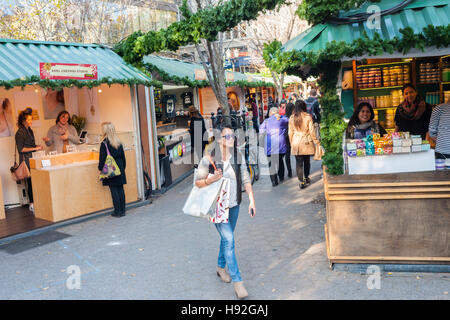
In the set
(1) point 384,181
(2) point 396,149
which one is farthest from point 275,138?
(1) point 384,181

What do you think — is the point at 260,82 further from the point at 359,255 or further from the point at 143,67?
the point at 359,255

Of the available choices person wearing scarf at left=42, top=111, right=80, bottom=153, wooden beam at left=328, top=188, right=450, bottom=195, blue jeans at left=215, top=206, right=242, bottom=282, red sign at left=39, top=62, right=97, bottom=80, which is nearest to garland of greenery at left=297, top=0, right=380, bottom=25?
wooden beam at left=328, top=188, right=450, bottom=195

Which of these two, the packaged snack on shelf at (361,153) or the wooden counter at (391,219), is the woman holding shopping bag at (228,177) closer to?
the wooden counter at (391,219)

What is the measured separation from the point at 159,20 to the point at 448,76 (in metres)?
36.1

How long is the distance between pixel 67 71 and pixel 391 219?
5912 millimetres

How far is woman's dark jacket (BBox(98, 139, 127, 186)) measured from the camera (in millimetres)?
8531

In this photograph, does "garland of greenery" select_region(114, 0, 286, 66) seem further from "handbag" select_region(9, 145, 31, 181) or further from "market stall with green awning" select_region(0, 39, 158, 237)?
"handbag" select_region(9, 145, 31, 181)

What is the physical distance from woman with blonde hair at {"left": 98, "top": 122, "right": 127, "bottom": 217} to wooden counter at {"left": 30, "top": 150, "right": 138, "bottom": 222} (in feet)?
1.14

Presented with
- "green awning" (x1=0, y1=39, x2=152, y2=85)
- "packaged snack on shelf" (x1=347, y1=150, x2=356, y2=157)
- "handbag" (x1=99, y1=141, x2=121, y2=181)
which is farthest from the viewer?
"handbag" (x1=99, y1=141, x2=121, y2=181)

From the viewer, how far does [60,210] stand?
833 centimetres

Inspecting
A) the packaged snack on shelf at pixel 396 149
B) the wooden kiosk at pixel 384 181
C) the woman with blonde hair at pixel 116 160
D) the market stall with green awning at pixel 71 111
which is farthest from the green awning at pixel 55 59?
the packaged snack on shelf at pixel 396 149

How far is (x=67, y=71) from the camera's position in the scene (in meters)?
7.95

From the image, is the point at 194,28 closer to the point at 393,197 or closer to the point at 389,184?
the point at 389,184

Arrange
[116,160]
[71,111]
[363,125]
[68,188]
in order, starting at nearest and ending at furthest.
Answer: [363,125]
[68,188]
[116,160]
[71,111]
